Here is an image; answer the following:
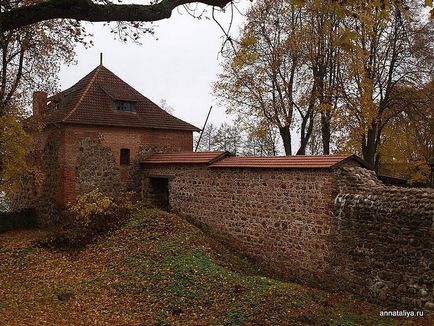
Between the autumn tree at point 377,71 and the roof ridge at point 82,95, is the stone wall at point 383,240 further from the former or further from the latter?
the roof ridge at point 82,95

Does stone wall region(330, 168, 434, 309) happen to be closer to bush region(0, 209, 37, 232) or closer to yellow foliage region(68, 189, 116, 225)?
yellow foliage region(68, 189, 116, 225)

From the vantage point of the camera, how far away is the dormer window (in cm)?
1834

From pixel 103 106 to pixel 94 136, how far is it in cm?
163

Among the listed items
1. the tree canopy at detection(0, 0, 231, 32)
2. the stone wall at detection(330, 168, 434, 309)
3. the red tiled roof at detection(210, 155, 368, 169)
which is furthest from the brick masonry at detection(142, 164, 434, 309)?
the tree canopy at detection(0, 0, 231, 32)

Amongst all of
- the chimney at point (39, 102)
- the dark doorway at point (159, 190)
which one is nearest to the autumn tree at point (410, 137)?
the dark doorway at point (159, 190)

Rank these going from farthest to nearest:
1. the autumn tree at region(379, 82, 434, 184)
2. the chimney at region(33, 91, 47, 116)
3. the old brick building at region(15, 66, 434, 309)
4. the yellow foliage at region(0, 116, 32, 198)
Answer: the autumn tree at region(379, 82, 434, 184) < the chimney at region(33, 91, 47, 116) < the yellow foliage at region(0, 116, 32, 198) < the old brick building at region(15, 66, 434, 309)

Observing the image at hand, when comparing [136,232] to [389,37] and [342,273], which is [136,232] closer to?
[342,273]

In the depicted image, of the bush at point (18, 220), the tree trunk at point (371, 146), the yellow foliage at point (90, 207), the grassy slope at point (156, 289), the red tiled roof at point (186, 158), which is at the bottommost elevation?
the grassy slope at point (156, 289)

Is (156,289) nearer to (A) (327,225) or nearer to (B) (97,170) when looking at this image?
(A) (327,225)

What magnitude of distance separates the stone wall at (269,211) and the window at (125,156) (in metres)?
3.23

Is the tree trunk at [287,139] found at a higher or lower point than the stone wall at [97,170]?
higher

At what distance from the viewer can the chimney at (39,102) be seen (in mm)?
18006

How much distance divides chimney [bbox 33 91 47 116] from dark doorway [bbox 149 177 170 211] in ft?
18.2

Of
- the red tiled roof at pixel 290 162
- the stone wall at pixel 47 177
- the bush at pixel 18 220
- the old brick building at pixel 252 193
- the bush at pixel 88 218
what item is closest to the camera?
the old brick building at pixel 252 193
